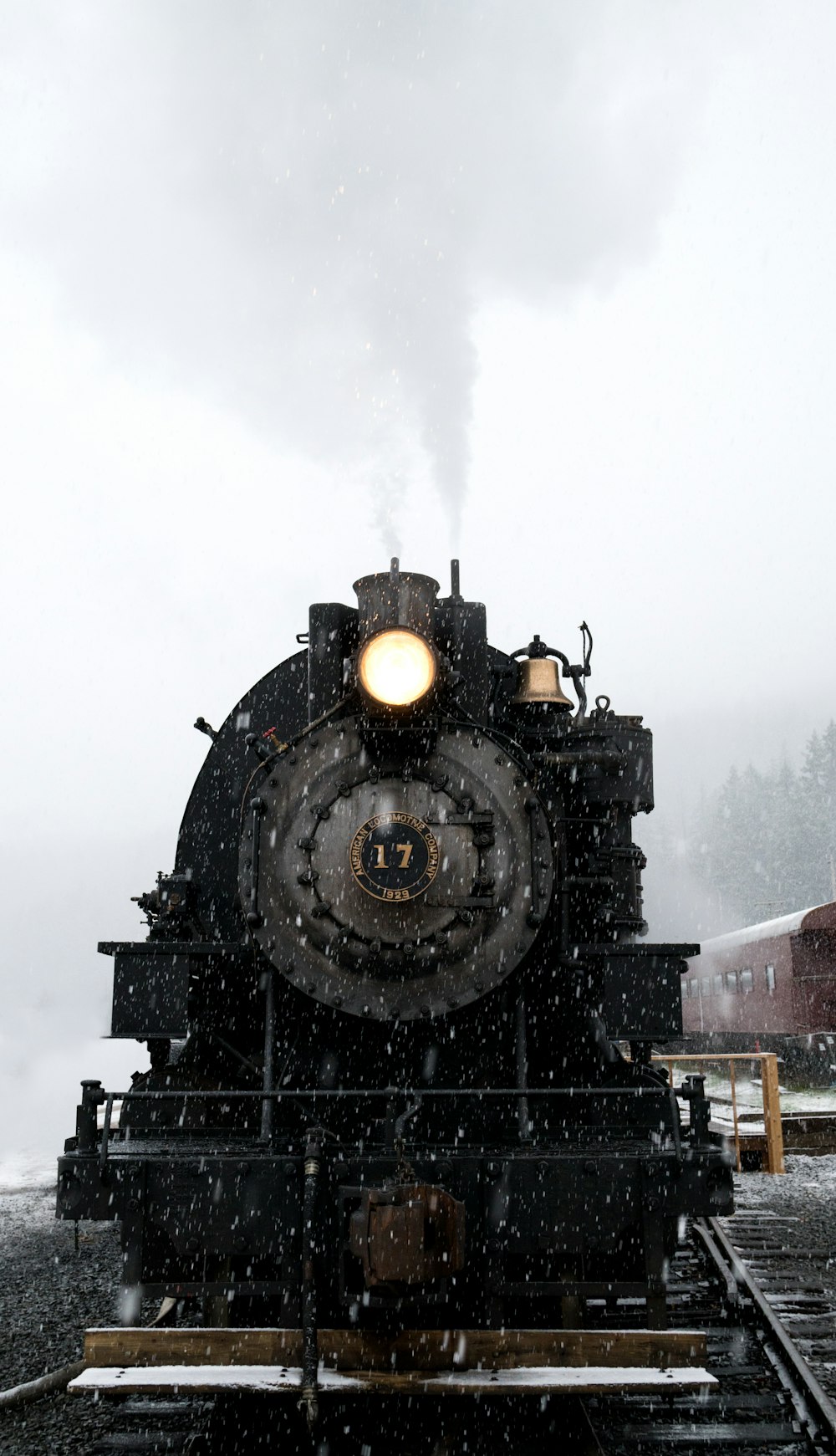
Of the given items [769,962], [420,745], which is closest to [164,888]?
[420,745]

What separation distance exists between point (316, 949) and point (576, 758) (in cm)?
146

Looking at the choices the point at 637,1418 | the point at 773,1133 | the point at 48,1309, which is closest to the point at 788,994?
the point at 773,1133

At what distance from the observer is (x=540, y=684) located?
5496 millimetres

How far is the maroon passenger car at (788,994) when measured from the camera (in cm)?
1870

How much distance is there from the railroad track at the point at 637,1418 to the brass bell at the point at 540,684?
290cm

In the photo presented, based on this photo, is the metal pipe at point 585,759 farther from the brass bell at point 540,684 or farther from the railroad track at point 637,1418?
the railroad track at point 637,1418

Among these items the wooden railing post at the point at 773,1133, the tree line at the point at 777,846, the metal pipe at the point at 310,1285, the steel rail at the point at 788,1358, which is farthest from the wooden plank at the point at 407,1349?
the tree line at the point at 777,846

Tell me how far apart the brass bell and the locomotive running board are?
2.77 m

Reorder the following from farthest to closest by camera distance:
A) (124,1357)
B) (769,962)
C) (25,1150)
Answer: (769,962)
(25,1150)
(124,1357)

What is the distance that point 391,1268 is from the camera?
3.37 m

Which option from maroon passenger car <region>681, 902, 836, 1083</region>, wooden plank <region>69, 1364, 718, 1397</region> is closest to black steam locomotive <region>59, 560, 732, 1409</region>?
wooden plank <region>69, 1364, 718, 1397</region>

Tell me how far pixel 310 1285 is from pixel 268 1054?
0.93 m

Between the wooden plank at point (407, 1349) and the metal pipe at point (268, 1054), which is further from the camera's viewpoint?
the metal pipe at point (268, 1054)

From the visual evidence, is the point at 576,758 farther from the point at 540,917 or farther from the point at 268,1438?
the point at 268,1438
